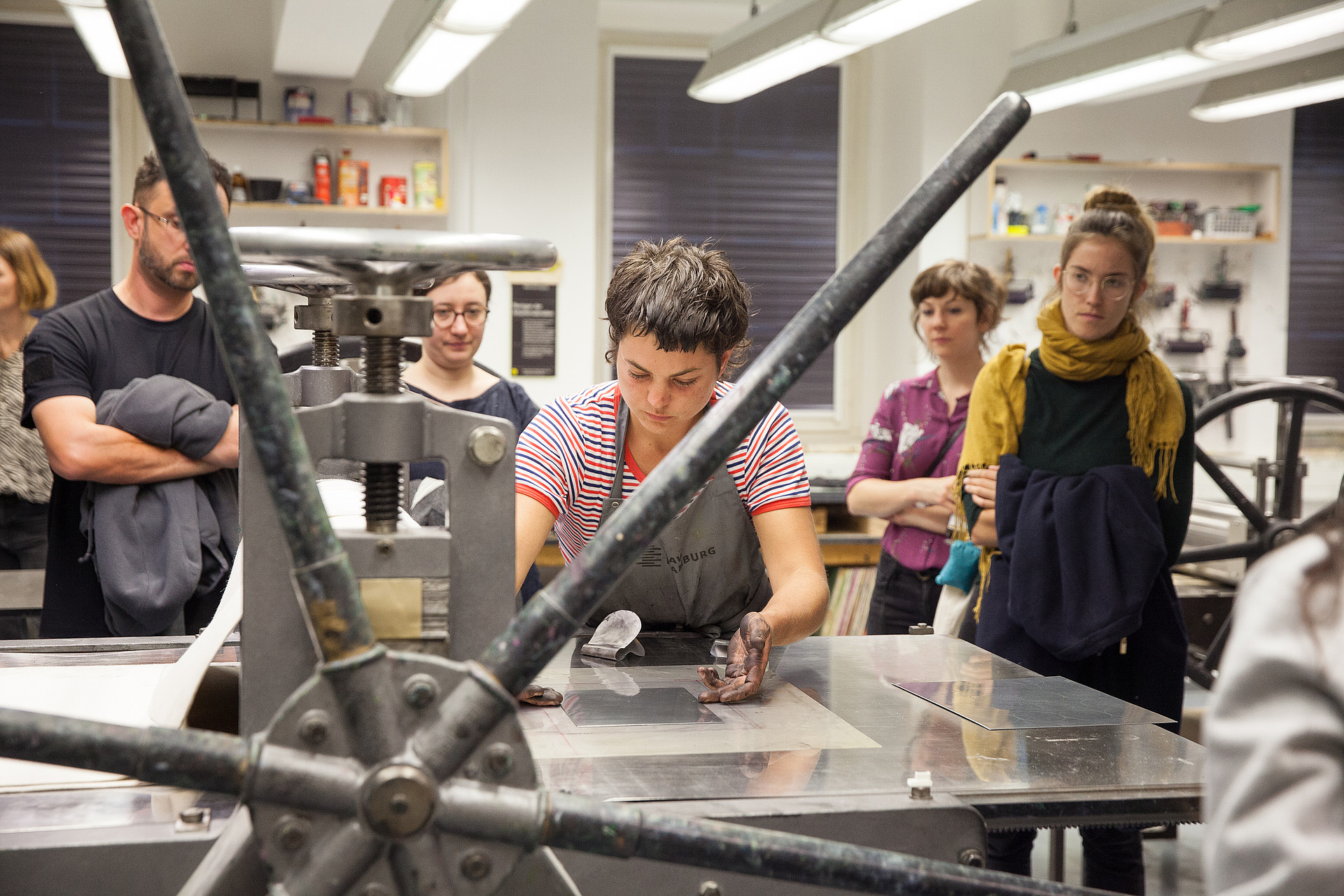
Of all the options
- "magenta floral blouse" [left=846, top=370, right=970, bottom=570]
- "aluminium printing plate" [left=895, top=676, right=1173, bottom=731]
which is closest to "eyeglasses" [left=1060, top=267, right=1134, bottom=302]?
"magenta floral blouse" [left=846, top=370, right=970, bottom=570]

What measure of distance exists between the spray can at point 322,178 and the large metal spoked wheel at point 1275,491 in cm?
385

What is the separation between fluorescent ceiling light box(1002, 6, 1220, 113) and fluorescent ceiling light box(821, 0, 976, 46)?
1.74ft

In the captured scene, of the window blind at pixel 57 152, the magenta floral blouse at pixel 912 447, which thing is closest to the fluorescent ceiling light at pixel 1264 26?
the magenta floral blouse at pixel 912 447

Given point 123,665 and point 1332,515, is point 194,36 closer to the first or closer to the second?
point 123,665

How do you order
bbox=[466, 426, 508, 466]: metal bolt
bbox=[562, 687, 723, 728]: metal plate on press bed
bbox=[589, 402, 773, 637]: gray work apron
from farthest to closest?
bbox=[589, 402, 773, 637]: gray work apron, bbox=[562, 687, 723, 728]: metal plate on press bed, bbox=[466, 426, 508, 466]: metal bolt

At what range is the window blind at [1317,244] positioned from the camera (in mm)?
6484

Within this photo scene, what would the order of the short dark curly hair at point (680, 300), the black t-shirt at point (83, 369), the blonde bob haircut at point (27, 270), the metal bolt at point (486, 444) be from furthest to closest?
the blonde bob haircut at point (27, 270), the black t-shirt at point (83, 369), the short dark curly hair at point (680, 300), the metal bolt at point (486, 444)

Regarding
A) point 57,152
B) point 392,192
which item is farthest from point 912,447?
point 57,152

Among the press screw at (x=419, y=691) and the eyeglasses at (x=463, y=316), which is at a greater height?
the eyeglasses at (x=463, y=316)

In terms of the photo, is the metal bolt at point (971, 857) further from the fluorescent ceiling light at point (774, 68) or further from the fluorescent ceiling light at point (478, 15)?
the fluorescent ceiling light at point (774, 68)

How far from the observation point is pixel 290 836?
58 cm

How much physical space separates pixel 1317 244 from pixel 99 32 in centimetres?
615

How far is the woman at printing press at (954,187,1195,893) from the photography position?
2.07 meters

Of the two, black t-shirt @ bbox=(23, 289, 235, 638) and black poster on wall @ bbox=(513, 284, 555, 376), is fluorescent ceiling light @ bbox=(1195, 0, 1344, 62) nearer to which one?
black poster on wall @ bbox=(513, 284, 555, 376)
